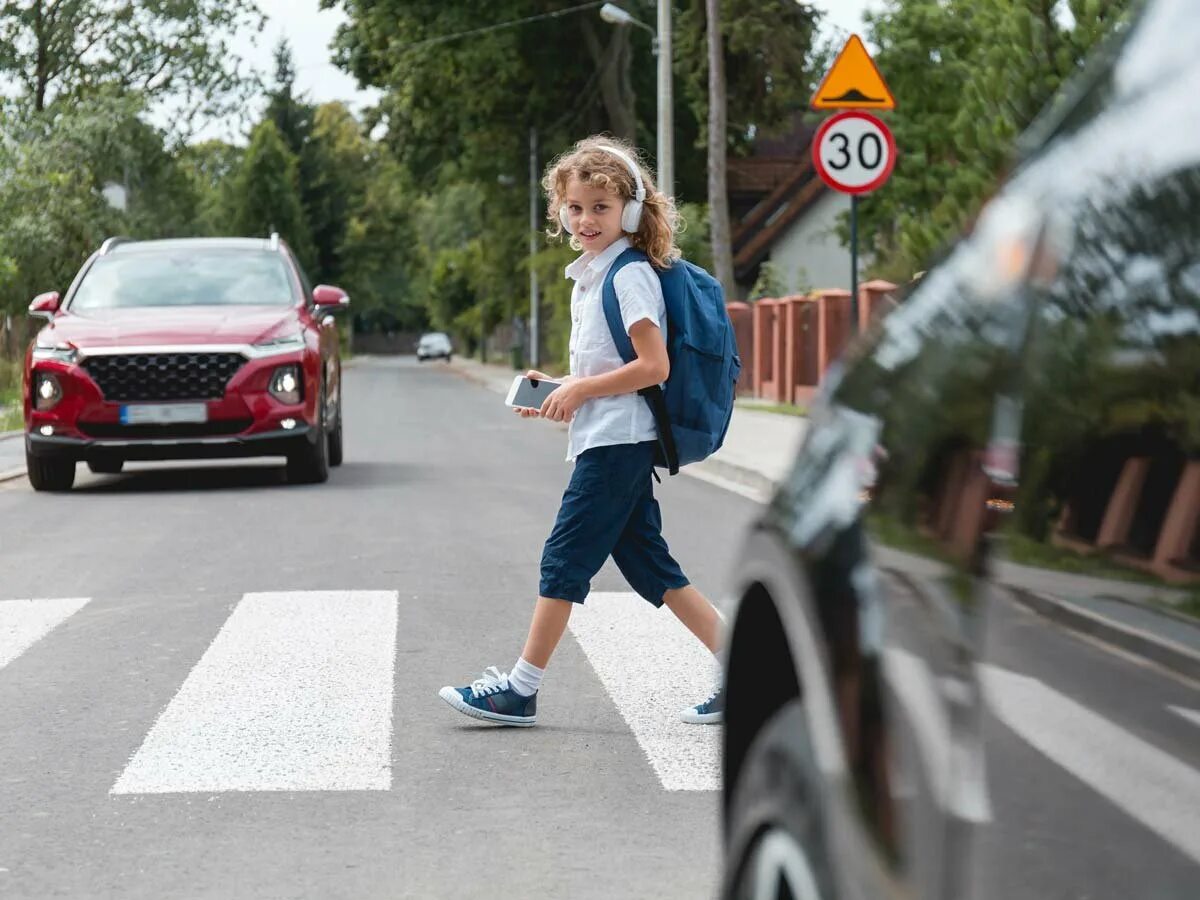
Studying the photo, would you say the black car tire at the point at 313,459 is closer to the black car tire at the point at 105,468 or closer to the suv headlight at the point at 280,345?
the suv headlight at the point at 280,345

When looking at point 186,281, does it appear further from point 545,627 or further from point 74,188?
point 74,188

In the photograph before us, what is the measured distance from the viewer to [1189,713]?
1670mm

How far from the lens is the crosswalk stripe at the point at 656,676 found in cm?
547

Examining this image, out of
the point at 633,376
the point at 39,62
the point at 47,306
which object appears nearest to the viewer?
the point at 633,376

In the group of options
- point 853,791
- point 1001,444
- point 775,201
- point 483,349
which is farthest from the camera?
point 483,349

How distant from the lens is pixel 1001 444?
1.96 meters

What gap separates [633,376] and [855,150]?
9.71 metres

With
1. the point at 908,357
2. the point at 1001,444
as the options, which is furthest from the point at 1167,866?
the point at 908,357

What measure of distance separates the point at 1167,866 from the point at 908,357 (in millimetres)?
809

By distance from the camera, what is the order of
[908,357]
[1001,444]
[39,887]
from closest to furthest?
[1001,444] < [908,357] < [39,887]

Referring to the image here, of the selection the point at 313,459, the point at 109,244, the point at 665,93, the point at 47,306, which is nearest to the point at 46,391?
the point at 47,306

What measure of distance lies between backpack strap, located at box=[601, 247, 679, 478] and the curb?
364cm

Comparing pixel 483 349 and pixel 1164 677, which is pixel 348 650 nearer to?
pixel 1164 677

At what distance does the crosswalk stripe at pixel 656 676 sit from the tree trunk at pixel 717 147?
26071 mm
